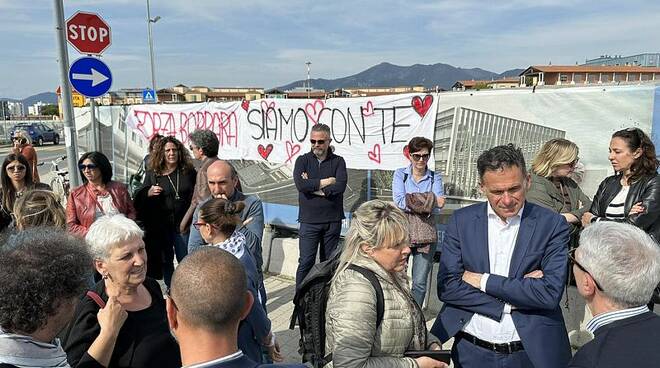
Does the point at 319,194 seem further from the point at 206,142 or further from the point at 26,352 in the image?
the point at 26,352

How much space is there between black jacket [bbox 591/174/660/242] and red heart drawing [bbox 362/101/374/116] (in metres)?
2.77

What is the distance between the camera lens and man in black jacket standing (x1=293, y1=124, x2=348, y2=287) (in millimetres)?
4719

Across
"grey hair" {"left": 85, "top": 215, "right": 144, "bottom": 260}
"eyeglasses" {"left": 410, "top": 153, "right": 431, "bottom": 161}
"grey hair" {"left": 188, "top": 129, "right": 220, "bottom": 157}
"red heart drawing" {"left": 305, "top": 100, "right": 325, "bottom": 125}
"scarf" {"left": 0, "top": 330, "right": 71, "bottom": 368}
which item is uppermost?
"red heart drawing" {"left": 305, "top": 100, "right": 325, "bottom": 125}

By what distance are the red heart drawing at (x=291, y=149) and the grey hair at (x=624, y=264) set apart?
4.90 m

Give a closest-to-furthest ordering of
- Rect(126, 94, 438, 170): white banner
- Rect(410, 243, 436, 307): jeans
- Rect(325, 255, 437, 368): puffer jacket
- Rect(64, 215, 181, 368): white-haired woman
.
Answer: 1. Rect(325, 255, 437, 368): puffer jacket
2. Rect(64, 215, 181, 368): white-haired woman
3. Rect(410, 243, 436, 307): jeans
4. Rect(126, 94, 438, 170): white banner

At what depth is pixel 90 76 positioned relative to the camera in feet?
20.3

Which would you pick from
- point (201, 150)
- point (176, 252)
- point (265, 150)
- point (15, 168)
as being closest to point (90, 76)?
point (15, 168)

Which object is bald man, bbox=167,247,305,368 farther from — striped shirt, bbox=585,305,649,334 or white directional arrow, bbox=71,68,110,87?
white directional arrow, bbox=71,68,110,87

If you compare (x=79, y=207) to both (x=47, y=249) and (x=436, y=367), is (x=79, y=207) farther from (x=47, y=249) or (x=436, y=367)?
(x=436, y=367)

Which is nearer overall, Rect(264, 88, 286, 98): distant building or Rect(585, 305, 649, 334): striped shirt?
Rect(585, 305, 649, 334): striped shirt

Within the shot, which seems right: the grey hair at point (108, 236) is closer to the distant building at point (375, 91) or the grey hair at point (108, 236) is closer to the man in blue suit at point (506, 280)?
the man in blue suit at point (506, 280)

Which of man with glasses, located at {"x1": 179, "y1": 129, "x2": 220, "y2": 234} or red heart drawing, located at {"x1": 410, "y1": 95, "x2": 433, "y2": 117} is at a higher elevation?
red heart drawing, located at {"x1": 410, "y1": 95, "x2": 433, "y2": 117}

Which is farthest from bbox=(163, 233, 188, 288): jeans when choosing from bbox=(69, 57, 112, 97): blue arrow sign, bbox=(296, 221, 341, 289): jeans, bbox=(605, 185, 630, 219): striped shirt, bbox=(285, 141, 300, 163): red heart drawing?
bbox=(605, 185, 630, 219): striped shirt

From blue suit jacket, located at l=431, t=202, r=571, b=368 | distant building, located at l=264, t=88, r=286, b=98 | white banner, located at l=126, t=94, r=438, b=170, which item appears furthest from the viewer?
distant building, located at l=264, t=88, r=286, b=98
